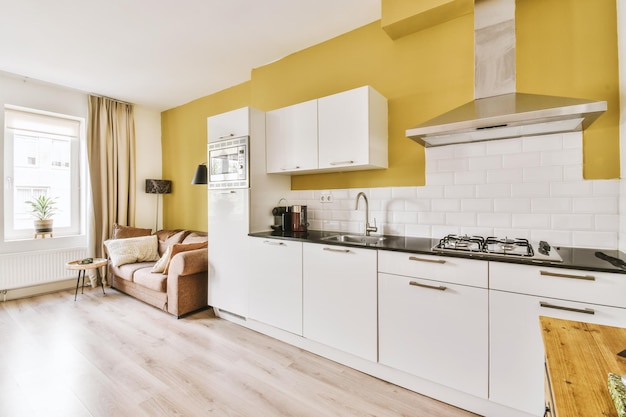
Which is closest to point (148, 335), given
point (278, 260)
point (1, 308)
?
point (278, 260)

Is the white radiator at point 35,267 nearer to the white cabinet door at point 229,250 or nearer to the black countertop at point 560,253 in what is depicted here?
the white cabinet door at point 229,250

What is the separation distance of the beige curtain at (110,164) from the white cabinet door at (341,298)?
3.66 meters

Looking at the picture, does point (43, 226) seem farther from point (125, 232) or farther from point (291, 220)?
point (291, 220)

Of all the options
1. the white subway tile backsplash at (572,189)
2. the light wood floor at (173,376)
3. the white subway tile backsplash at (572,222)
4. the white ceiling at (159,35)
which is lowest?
the light wood floor at (173,376)

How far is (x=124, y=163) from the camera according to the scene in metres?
4.60

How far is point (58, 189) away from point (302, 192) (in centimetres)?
370

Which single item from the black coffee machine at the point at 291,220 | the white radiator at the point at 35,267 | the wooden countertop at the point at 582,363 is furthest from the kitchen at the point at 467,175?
the white radiator at the point at 35,267

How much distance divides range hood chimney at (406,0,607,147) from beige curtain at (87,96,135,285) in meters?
4.48

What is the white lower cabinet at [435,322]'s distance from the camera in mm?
1658

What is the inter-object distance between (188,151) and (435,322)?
437 cm

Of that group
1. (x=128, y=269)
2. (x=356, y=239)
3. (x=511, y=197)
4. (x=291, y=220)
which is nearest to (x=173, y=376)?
(x=291, y=220)

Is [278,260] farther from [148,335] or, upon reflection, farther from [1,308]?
[1,308]

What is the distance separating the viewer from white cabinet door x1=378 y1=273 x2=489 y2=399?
5.44 ft

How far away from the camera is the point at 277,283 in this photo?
256 centimetres
